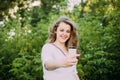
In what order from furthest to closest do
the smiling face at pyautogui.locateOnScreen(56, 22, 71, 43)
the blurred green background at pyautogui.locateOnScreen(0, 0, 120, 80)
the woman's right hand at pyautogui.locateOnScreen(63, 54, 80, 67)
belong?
1. the blurred green background at pyautogui.locateOnScreen(0, 0, 120, 80)
2. the smiling face at pyautogui.locateOnScreen(56, 22, 71, 43)
3. the woman's right hand at pyautogui.locateOnScreen(63, 54, 80, 67)

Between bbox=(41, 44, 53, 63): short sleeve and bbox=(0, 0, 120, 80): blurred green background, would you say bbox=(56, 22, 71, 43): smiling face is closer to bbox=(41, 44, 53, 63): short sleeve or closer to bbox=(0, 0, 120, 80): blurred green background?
bbox=(41, 44, 53, 63): short sleeve

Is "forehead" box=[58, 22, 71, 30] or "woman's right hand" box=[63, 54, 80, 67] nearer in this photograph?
"woman's right hand" box=[63, 54, 80, 67]

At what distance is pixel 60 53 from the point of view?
338 centimetres

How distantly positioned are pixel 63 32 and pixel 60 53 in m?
0.21

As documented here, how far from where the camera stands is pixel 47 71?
10.8 feet

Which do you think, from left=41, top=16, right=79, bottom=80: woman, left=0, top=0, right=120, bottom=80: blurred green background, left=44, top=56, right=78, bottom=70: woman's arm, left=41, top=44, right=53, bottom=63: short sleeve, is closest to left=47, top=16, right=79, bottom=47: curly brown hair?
left=41, top=16, right=79, bottom=80: woman

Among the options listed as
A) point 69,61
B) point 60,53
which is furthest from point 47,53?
point 69,61

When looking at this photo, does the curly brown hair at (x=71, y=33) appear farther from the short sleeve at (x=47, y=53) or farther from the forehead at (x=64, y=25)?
the short sleeve at (x=47, y=53)

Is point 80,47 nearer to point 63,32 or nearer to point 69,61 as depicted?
point 63,32

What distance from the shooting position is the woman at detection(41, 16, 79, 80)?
10.5ft

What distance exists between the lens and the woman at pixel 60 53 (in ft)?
10.5

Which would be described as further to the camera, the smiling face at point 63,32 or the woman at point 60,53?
the smiling face at point 63,32

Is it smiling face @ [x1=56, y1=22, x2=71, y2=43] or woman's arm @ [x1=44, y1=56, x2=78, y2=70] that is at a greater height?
smiling face @ [x1=56, y1=22, x2=71, y2=43]

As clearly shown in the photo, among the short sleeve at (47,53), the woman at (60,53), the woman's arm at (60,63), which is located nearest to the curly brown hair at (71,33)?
the woman at (60,53)
